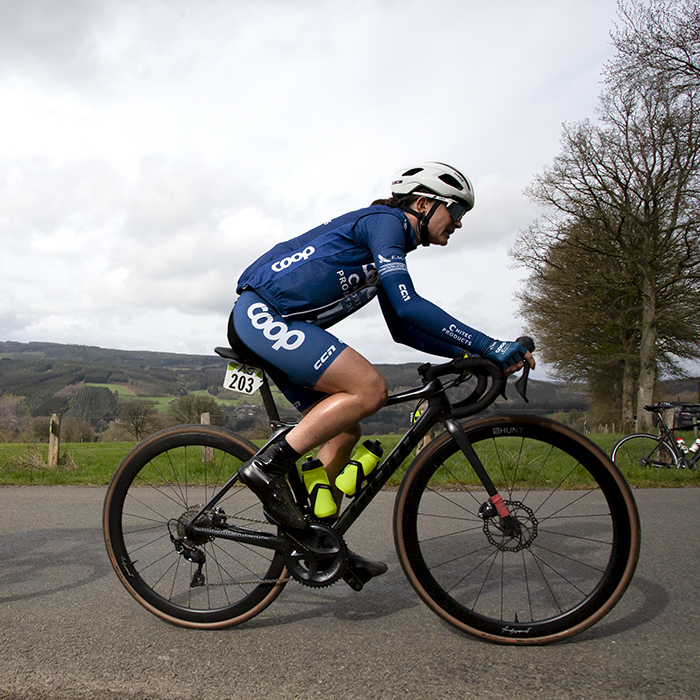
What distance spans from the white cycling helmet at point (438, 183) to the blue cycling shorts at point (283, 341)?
840mm

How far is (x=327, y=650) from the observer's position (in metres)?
2.61

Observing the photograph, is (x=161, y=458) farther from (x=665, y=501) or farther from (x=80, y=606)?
(x=665, y=501)

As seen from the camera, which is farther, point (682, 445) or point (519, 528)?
point (682, 445)

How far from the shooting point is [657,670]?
7.84 ft

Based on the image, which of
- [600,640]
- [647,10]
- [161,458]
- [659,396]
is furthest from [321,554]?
[659,396]

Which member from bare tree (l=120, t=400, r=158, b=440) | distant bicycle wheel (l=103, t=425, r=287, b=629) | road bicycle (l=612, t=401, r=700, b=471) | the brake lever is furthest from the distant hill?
distant bicycle wheel (l=103, t=425, r=287, b=629)

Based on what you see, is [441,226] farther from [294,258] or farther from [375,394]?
[375,394]

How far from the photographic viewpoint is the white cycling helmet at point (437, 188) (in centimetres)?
292

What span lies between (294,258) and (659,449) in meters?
9.27

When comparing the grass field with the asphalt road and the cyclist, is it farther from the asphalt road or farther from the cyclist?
the cyclist

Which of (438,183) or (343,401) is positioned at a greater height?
(438,183)

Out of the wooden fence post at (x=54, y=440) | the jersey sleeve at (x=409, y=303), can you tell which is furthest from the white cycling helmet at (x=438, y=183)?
the wooden fence post at (x=54, y=440)

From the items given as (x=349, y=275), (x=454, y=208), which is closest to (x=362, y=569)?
(x=349, y=275)

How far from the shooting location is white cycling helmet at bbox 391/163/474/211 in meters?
2.92
